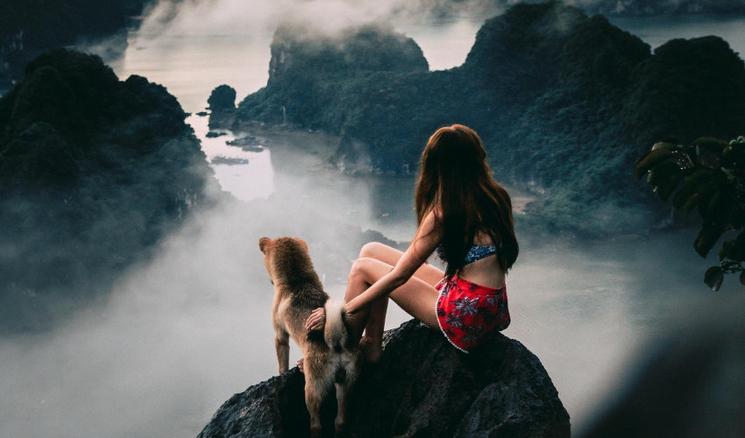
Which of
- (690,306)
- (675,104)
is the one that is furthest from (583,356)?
(675,104)

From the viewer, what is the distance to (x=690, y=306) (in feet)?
152

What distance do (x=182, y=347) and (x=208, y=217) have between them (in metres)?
16.1

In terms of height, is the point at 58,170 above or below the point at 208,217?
above

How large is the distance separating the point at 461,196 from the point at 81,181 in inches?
2147

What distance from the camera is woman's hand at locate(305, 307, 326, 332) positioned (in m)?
5.25

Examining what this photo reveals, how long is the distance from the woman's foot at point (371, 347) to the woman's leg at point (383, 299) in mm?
87

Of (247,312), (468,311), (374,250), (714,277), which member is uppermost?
(374,250)

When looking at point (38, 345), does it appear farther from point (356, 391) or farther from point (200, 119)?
point (200, 119)

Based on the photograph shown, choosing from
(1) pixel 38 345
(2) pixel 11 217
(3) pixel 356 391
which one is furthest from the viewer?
(1) pixel 38 345

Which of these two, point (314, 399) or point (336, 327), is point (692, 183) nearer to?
point (336, 327)

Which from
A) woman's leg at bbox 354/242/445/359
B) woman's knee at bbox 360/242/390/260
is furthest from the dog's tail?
woman's knee at bbox 360/242/390/260

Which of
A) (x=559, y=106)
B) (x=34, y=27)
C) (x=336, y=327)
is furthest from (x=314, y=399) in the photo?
(x=34, y=27)

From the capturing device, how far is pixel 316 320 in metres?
5.25

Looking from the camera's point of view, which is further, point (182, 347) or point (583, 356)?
point (182, 347)
